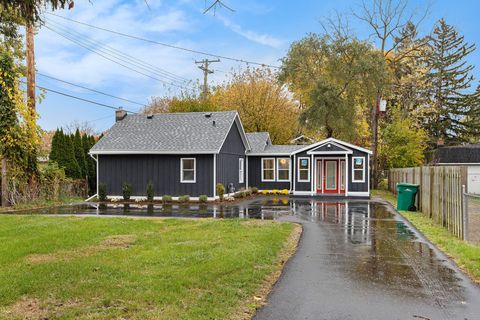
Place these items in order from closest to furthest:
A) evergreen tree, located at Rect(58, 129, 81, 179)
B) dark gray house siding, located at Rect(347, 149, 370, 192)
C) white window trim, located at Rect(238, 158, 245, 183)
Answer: evergreen tree, located at Rect(58, 129, 81, 179) < dark gray house siding, located at Rect(347, 149, 370, 192) < white window trim, located at Rect(238, 158, 245, 183)

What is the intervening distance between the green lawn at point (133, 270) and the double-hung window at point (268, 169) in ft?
54.4

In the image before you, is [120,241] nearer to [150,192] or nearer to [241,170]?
[150,192]

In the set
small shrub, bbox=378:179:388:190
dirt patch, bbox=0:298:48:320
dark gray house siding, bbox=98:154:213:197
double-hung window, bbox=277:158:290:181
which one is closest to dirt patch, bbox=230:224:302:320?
dirt patch, bbox=0:298:48:320

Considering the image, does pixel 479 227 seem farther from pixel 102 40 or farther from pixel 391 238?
pixel 102 40

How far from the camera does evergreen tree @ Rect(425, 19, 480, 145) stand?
51.5m

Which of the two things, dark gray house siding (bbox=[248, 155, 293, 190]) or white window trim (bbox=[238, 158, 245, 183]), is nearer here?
white window trim (bbox=[238, 158, 245, 183])

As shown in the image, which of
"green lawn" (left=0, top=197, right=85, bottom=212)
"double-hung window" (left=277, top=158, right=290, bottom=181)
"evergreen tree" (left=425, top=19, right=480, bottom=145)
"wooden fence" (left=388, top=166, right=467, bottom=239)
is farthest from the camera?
"evergreen tree" (left=425, top=19, right=480, bottom=145)

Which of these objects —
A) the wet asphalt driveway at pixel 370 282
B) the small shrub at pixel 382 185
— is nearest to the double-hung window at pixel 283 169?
the small shrub at pixel 382 185

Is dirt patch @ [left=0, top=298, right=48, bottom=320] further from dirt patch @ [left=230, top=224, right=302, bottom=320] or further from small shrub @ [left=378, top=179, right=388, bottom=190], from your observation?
small shrub @ [left=378, top=179, right=388, bottom=190]

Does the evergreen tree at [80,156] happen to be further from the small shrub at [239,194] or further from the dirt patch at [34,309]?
the dirt patch at [34,309]

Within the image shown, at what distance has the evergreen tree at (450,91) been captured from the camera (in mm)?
51531

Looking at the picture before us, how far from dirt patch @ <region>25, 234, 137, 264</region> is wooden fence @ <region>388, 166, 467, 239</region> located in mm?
7857

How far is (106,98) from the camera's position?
3431cm

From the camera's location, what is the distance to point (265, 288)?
5910 millimetres
